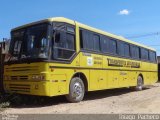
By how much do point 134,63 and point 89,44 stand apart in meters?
6.03

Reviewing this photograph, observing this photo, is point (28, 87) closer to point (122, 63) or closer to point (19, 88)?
point (19, 88)

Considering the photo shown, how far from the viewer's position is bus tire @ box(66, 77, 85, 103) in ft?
37.4

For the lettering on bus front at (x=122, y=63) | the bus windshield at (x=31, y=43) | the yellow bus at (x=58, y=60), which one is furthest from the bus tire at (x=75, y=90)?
the lettering on bus front at (x=122, y=63)

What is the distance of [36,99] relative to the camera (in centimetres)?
1193

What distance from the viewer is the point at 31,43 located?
1098 centimetres

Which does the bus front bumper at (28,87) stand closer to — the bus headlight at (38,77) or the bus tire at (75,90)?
the bus headlight at (38,77)

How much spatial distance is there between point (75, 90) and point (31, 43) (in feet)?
8.07

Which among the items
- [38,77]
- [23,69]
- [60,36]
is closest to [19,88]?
[23,69]

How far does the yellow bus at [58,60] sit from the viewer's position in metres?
10.4

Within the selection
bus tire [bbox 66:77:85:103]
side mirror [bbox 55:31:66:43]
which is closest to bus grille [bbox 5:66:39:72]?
side mirror [bbox 55:31:66:43]

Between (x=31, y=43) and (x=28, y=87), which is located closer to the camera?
(x=28, y=87)

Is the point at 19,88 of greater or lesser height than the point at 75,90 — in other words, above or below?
above

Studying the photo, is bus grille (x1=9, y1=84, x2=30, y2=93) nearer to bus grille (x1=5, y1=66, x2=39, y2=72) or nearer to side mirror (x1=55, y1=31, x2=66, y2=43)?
bus grille (x1=5, y1=66, x2=39, y2=72)

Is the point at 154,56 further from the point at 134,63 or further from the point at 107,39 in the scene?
the point at 107,39
